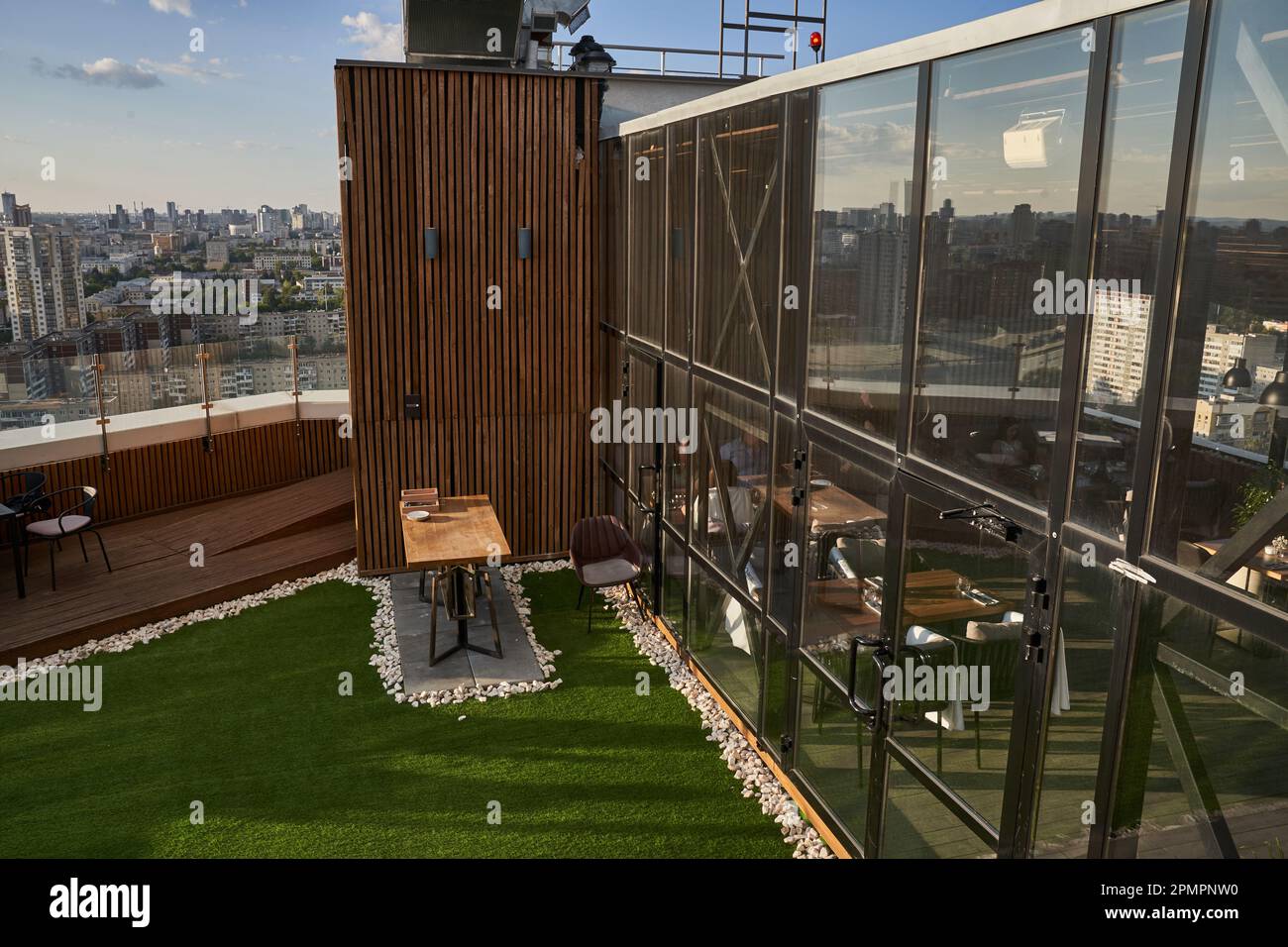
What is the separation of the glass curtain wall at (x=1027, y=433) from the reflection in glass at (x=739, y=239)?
4 centimetres

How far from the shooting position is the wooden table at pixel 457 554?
8.29 meters

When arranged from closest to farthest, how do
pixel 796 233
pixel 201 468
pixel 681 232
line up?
pixel 796 233, pixel 681 232, pixel 201 468

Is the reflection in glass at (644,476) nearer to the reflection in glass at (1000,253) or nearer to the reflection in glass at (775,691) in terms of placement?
the reflection in glass at (775,691)

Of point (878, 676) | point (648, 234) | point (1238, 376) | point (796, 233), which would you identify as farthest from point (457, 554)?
point (1238, 376)

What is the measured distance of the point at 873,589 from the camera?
5.33 metres

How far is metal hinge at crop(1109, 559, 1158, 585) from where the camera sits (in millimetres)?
3303

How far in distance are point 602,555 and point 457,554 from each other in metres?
1.63

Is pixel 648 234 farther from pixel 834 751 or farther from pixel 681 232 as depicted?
pixel 834 751

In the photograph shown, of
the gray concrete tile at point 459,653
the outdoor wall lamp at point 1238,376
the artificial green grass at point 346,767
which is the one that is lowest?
the artificial green grass at point 346,767

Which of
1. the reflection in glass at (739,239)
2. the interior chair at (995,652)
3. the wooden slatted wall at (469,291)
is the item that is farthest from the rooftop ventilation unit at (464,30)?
the interior chair at (995,652)

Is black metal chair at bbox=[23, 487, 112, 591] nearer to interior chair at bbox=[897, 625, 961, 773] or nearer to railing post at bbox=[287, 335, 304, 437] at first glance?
railing post at bbox=[287, 335, 304, 437]

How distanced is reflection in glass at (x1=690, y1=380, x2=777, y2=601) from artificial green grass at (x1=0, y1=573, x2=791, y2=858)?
1320 millimetres

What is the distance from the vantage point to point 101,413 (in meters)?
11.3
